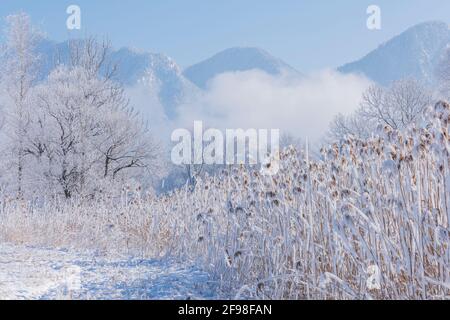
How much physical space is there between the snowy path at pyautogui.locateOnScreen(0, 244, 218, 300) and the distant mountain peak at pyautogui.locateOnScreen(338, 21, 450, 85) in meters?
29.6

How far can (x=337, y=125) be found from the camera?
28219 millimetres

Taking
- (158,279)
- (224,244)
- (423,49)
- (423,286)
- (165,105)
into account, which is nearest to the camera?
(423,286)

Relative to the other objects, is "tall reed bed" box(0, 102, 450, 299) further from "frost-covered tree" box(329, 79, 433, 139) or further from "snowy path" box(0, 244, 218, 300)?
"frost-covered tree" box(329, 79, 433, 139)

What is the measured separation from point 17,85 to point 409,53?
33996 millimetres

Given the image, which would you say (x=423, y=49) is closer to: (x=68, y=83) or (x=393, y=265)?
(x=68, y=83)

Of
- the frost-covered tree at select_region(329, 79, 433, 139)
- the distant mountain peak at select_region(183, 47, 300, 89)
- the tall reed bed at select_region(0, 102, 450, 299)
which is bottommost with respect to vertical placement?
the tall reed bed at select_region(0, 102, 450, 299)

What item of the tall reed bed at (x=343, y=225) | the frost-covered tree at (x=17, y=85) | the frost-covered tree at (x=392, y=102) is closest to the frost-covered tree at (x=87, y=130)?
the frost-covered tree at (x=17, y=85)

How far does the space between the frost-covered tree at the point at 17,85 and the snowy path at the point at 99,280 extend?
40.2ft

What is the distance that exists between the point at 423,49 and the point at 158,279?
39431 mm

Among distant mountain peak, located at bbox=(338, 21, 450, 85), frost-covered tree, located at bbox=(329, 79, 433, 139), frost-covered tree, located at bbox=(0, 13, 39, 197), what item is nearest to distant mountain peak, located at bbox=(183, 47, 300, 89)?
distant mountain peak, located at bbox=(338, 21, 450, 85)

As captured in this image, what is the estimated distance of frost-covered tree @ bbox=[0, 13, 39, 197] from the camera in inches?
591
